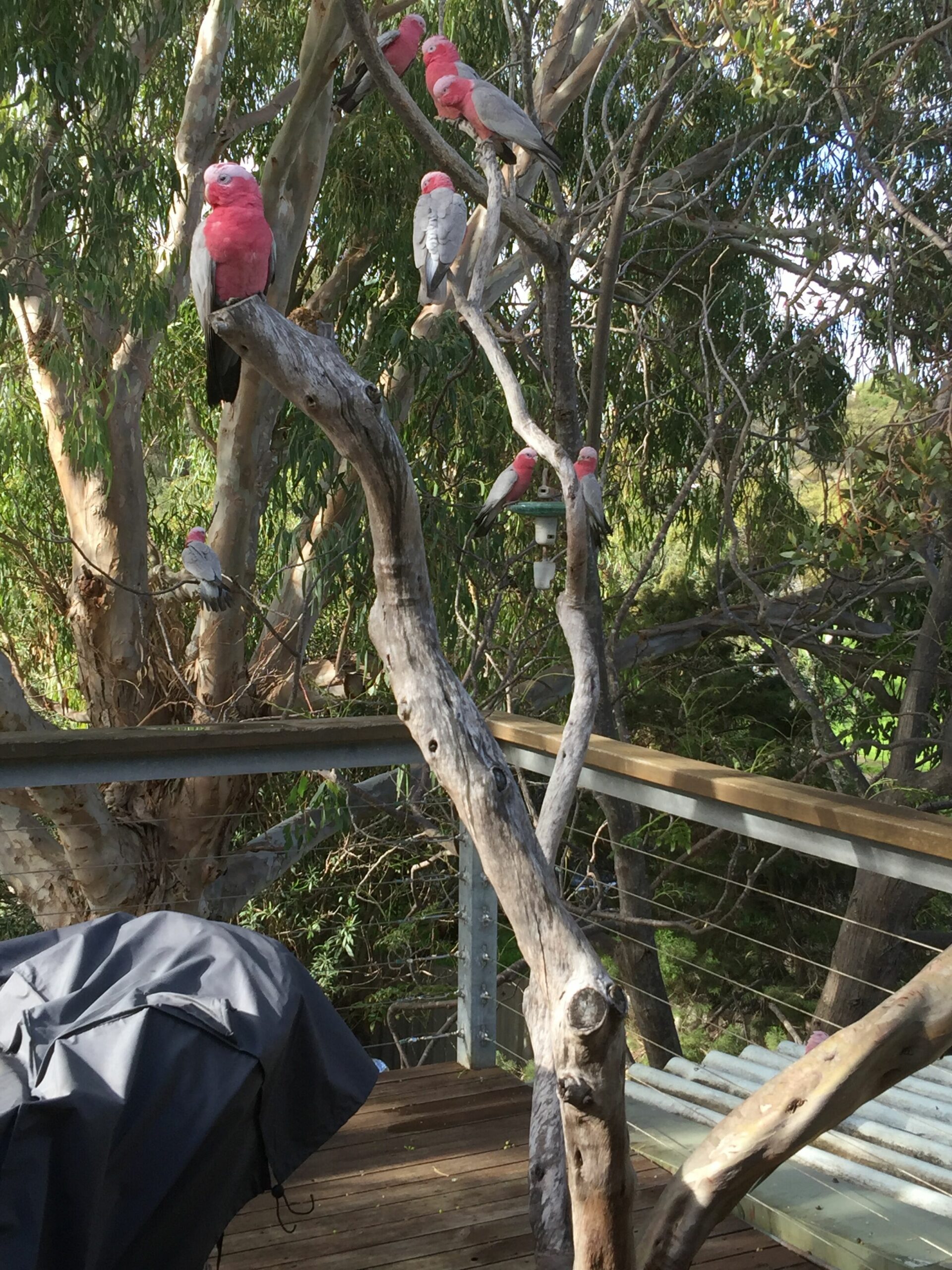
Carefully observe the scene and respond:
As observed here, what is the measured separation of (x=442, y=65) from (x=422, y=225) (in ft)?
1.55

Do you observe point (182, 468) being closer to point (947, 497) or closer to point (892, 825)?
point (947, 497)

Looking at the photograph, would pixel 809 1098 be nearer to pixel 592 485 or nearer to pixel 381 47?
pixel 592 485

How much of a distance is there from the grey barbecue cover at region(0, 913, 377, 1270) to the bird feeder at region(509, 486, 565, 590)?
1178 mm

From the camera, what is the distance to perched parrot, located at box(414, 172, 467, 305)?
3.09 metres

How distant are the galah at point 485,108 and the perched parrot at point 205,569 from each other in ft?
5.84

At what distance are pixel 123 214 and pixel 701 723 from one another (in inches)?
151

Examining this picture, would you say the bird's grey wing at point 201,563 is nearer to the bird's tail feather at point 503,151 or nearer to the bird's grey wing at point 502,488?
the bird's grey wing at point 502,488

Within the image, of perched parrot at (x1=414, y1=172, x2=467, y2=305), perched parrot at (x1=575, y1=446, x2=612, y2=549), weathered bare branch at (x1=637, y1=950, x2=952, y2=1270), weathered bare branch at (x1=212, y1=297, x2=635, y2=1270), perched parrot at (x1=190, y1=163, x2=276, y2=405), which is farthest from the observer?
perched parrot at (x1=414, y1=172, x2=467, y2=305)

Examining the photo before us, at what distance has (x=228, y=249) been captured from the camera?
265 cm

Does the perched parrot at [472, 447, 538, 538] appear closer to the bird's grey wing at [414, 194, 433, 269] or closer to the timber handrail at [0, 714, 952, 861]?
the bird's grey wing at [414, 194, 433, 269]

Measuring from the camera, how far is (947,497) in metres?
3.55

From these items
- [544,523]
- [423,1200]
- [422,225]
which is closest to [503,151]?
[422,225]

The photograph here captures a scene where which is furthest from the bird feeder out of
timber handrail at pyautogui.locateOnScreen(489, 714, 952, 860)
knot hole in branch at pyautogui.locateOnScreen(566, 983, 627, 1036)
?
knot hole in branch at pyautogui.locateOnScreen(566, 983, 627, 1036)

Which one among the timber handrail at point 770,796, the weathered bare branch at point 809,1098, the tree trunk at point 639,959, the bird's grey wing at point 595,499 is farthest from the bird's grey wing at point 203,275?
the tree trunk at point 639,959
